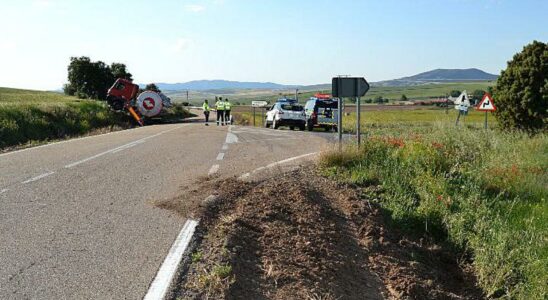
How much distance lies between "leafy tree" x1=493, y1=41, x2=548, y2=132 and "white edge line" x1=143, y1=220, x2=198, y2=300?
21012 millimetres

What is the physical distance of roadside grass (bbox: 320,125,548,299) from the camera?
20.7ft

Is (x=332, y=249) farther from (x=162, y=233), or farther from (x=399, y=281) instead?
(x=162, y=233)

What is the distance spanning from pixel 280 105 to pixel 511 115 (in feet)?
38.8

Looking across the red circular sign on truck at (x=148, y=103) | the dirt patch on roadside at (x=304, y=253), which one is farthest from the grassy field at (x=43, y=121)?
the dirt patch on roadside at (x=304, y=253)

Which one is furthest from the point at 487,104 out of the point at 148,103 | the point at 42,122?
the point at 148,103

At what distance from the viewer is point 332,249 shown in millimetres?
5969

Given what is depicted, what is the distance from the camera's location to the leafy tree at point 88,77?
58.3 metres

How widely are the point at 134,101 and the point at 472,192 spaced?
105 ft

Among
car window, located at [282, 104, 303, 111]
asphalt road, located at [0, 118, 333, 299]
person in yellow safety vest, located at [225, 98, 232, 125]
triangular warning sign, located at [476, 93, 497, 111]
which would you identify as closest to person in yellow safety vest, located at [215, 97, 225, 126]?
person in yellow safety vest, located at [225, 98, 232, 125]

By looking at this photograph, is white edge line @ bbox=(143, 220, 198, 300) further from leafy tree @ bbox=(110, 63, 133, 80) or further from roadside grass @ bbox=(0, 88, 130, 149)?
leafy tree @ bbox=(110, 63, 133, 80)

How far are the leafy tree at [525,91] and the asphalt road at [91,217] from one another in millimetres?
15512

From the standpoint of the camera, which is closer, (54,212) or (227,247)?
(227,247)

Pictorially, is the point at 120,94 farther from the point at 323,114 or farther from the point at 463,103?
the point at 463,103

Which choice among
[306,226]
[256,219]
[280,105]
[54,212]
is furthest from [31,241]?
[280,105]
